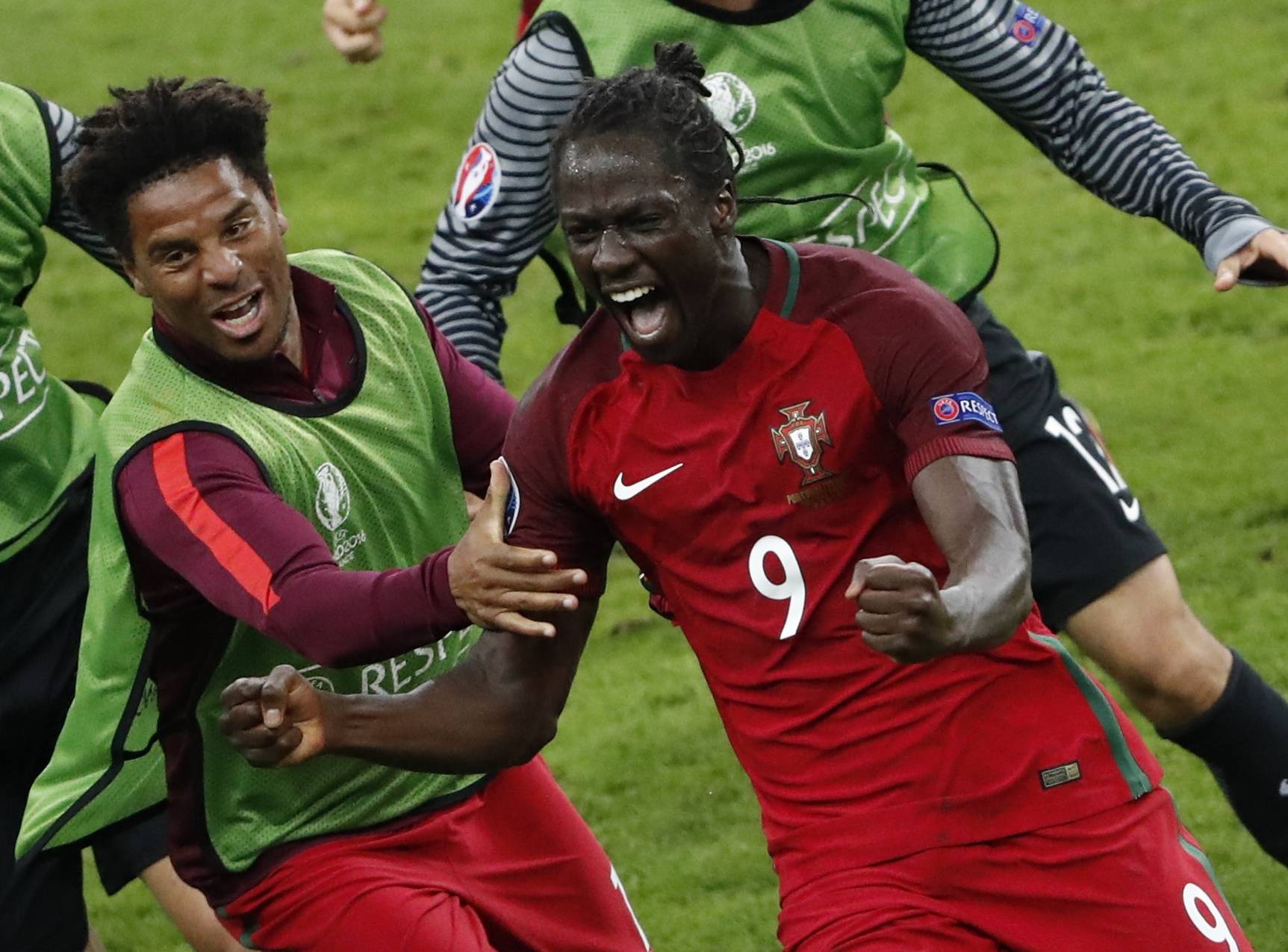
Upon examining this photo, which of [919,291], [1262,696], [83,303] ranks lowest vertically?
[83,303]

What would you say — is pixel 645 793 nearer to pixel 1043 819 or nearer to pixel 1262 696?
pixel 1262 696

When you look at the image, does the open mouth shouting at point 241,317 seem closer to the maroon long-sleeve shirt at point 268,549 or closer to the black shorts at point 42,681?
the maroon long-sleeve shirt at point 268,549

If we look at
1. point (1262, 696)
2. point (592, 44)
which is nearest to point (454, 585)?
point (592, 44)

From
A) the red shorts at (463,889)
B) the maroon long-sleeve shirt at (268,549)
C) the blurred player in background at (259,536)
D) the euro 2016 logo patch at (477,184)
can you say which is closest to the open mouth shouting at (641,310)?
the maroon long-sleeve shirt at (268,549)

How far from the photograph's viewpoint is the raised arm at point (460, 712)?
4086 mm

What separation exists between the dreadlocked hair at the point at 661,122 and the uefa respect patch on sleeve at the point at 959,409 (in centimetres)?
51

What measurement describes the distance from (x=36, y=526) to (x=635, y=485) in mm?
1738

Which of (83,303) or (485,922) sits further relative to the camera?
(83,303)

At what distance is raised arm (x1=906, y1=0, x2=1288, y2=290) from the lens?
5.27 m

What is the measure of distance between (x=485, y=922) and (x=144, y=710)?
0.74 m

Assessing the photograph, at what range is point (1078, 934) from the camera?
13.0 feet

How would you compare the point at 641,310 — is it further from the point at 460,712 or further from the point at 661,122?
the point at 460,712

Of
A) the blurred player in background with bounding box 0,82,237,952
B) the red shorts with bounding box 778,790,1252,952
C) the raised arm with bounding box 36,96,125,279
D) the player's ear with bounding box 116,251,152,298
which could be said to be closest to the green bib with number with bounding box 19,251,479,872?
the player's ear with bounding box 116,251,152,298

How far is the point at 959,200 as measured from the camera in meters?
5.50
